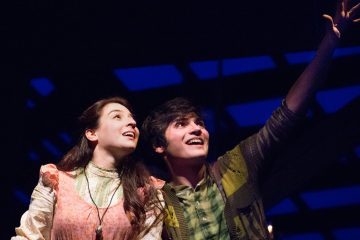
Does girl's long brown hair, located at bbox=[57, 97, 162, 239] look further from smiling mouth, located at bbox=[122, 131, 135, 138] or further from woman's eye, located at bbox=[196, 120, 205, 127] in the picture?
woman's eye, located at bbox=[196, 120, 205, 127]

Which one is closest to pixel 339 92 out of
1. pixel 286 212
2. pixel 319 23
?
pixel 319 23

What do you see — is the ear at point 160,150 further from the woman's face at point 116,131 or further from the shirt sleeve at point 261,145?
the shirt sleeve at point 261,145

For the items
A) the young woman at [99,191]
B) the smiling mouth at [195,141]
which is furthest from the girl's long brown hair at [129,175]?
the smiling mouth at [195,141]

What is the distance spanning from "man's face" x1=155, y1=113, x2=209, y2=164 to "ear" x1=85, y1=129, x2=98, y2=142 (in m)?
0.37

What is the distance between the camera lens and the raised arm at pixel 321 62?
2.76 m

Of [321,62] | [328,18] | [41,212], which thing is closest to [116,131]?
[41,212]

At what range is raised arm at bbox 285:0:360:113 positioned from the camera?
109 inches

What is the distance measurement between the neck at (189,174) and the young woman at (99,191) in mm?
104

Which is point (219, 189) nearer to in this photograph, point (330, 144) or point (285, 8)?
point (285, 8)

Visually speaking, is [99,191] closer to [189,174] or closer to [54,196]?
[54,196]

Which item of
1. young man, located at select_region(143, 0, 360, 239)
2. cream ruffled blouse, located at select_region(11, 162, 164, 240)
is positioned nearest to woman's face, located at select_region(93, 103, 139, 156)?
cream ruffled blouse, located at select_region(11, 162, 164, 240)

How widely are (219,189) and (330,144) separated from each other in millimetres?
2423

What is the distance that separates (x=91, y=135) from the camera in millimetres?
3131

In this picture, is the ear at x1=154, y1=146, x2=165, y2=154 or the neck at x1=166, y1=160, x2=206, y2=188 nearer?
the neck at x1=166, y1=160, x2=206, y2=188
